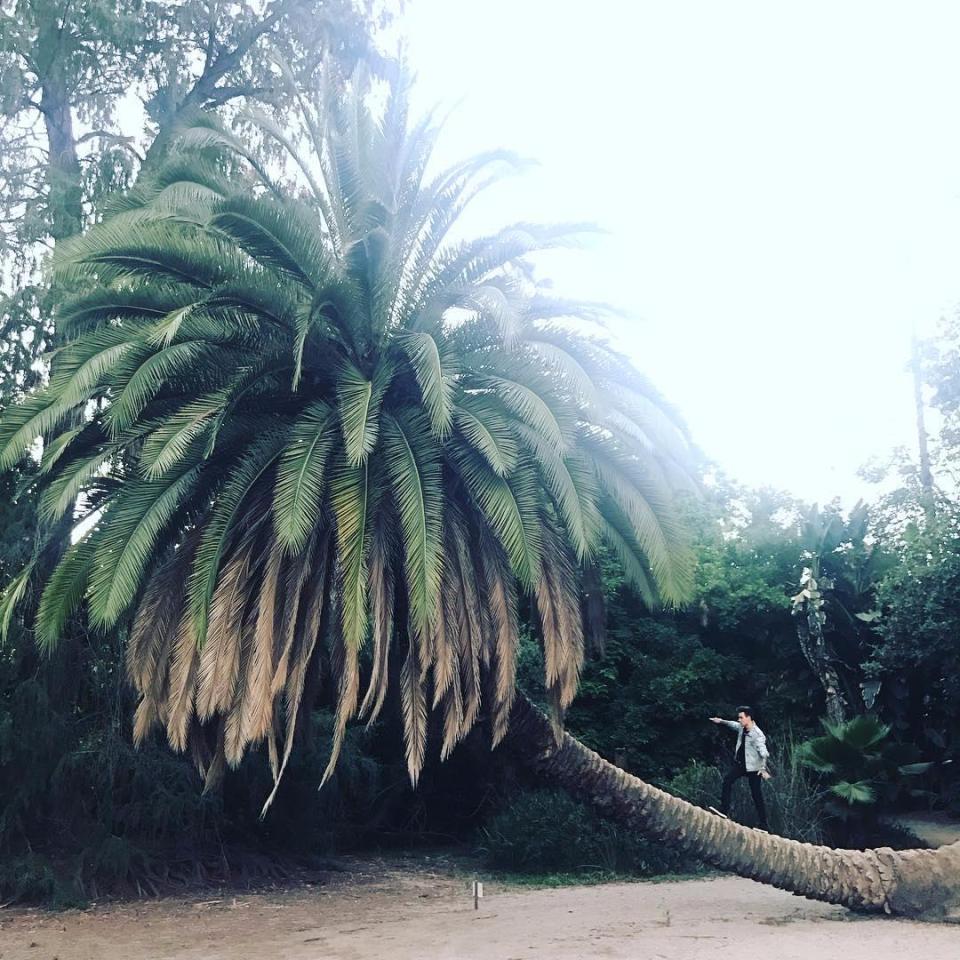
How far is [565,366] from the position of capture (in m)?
9.62

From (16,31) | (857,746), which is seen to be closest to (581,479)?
(857,746)

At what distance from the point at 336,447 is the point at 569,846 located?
23.4 feet

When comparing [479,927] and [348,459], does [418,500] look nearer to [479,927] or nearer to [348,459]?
[348,459]

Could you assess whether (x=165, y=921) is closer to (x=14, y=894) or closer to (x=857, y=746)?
(x=14, y=894)

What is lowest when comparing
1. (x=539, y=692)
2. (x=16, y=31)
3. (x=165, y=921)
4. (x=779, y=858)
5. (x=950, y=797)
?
(x=165, y=921)

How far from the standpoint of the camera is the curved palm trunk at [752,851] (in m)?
9.80

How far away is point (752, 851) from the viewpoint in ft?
33.8

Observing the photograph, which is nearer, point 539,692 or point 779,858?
point 779,858

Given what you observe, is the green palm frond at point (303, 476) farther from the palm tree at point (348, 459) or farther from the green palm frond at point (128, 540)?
the green palm frond at point (128, 540)

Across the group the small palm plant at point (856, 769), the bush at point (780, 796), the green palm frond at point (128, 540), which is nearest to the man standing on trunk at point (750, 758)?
the bush at point (780, 796)

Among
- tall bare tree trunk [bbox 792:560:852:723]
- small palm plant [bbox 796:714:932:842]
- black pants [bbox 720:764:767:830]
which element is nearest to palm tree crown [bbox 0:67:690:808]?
black pants [bbox 720:764:767:830]

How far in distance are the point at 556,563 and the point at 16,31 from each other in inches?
373

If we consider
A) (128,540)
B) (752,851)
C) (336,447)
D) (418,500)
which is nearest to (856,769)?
(752,851)

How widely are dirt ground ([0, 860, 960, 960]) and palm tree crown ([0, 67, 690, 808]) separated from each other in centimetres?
172
